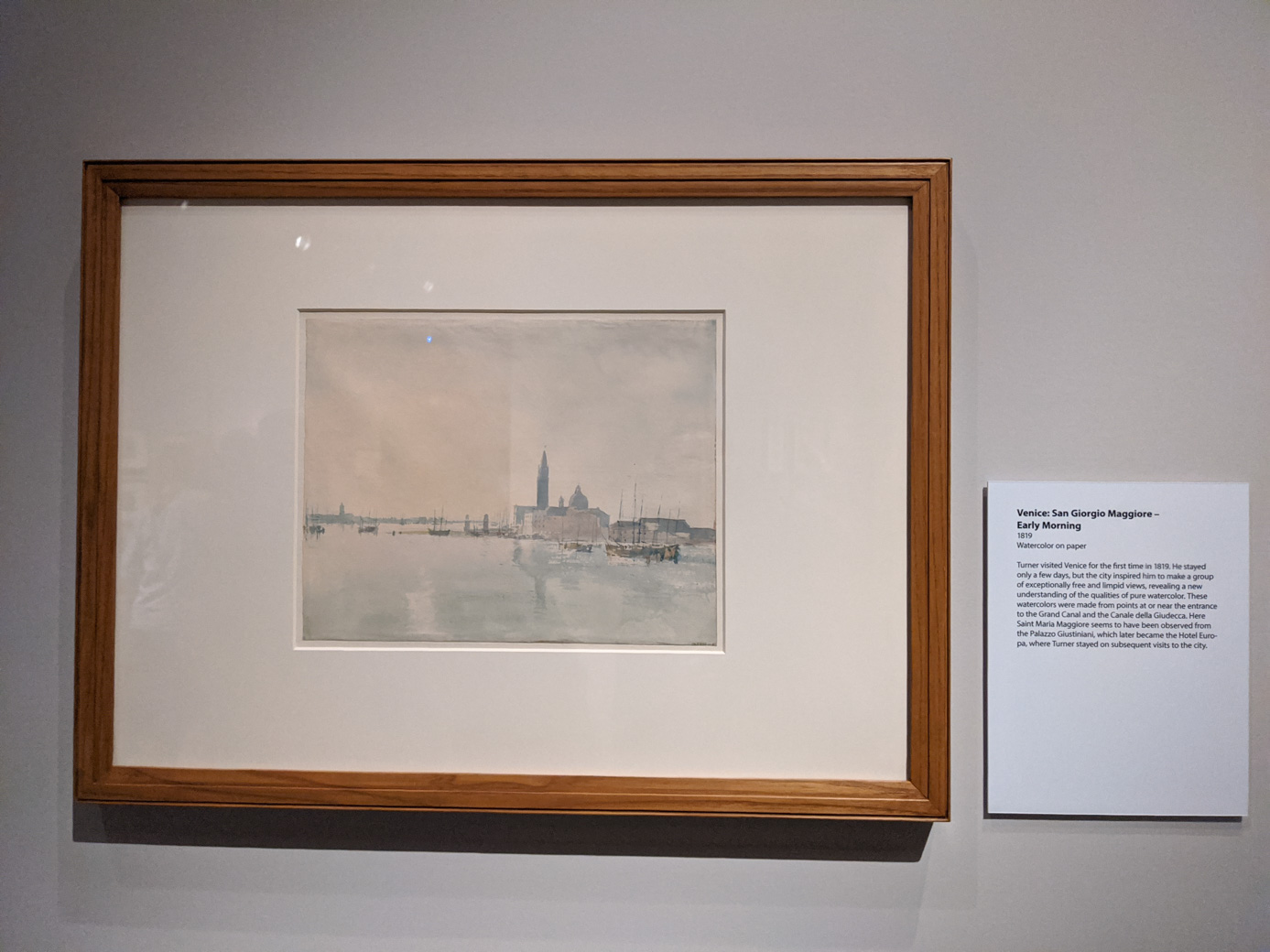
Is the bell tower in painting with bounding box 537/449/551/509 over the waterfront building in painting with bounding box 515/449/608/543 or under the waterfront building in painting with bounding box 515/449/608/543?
over

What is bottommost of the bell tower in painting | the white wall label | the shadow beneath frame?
the shadow beneath frame

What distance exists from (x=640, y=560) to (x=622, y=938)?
0.37 metres

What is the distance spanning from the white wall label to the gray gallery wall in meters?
0.02

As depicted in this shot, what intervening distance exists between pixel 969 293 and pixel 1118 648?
0.37 meters

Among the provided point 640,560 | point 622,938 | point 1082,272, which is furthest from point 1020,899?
point 1082,272

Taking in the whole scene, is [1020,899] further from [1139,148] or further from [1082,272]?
Result: [1139,148]

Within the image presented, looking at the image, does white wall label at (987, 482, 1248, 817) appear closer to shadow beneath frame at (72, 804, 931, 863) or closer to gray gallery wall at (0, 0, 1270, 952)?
gray gallery wall at (0, 0, 1270, 952)

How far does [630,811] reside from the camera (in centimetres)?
67

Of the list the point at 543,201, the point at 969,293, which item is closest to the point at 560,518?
the point at 543,201

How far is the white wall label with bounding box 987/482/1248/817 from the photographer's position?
688mm

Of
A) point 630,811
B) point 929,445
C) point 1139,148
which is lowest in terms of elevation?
point 630,811

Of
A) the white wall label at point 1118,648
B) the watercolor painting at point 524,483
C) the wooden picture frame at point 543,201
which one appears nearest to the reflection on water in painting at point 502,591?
the watercolor painting at point 524,483

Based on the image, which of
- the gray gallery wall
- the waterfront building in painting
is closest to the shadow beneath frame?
the gray gallery wall

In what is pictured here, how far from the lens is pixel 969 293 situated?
0.70 meters
